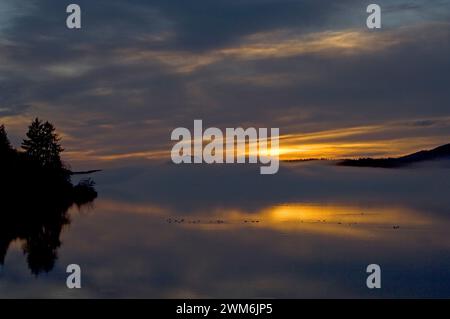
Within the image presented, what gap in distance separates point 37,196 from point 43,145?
20.1m

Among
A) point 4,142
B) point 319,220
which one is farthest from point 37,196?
point 319,220

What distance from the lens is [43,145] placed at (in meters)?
93.6

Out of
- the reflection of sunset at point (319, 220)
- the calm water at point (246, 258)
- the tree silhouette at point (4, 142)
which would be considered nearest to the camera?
the calm water at point (246, 258)

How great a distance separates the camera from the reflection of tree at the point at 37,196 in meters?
40.1

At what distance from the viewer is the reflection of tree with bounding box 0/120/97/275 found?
132 ft

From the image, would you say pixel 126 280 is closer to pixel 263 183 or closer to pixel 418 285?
pixel 418 285

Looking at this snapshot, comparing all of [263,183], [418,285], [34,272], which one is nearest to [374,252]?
[418,285]

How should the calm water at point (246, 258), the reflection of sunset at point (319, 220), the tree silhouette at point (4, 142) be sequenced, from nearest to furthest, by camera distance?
the calm water at point (246, 258) < the reflection of sunset at point (319, 220) < the tree silhouette at point (4, 142)

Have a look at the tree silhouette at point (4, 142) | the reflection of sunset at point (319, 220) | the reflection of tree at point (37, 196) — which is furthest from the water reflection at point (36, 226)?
the reflection of sunset at point (319, 220)

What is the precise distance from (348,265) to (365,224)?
64.8ft

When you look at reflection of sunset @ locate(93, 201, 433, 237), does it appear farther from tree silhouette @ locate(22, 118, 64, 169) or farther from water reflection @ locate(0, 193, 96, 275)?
tree silhouette @ locate(22, 118, 64, 169)

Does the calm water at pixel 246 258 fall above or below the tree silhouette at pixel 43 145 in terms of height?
below

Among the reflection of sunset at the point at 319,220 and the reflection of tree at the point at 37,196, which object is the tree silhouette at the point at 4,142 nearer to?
the reflection of tree at the point at 37,196

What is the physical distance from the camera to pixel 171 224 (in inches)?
2152
